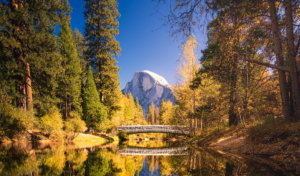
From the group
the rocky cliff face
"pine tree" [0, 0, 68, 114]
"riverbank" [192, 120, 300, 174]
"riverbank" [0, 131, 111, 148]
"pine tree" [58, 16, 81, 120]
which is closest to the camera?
"riverbank" [192, 120, 300, 174]

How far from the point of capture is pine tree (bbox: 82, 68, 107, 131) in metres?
20.4

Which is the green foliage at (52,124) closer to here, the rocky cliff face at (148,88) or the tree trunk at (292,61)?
the tree trunk at (292,61)

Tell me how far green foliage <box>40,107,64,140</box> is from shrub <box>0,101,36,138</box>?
80.1 inches

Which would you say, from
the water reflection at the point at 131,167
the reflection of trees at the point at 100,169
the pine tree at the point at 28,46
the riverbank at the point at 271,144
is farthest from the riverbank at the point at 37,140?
the riverbank at the point at 271,144

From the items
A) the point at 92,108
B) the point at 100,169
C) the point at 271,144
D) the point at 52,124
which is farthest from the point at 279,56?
the point at 92,108

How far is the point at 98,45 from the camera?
22016mm

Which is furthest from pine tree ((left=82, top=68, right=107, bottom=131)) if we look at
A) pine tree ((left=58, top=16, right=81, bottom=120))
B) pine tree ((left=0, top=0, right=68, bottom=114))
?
pine tree ((left=0, top=0, right=68, bottom=114))

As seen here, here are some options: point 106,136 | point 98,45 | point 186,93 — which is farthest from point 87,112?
point 186,93

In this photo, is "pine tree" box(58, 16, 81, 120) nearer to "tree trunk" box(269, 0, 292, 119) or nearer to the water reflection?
the water reflection

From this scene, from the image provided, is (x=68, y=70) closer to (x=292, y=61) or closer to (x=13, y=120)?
(x=13, y=120)

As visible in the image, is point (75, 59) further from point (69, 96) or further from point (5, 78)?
point (5, 78)

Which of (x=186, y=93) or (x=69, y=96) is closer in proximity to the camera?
(x=186, y=93)

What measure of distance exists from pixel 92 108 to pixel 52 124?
719 cm

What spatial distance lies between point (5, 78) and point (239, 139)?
1445cm
